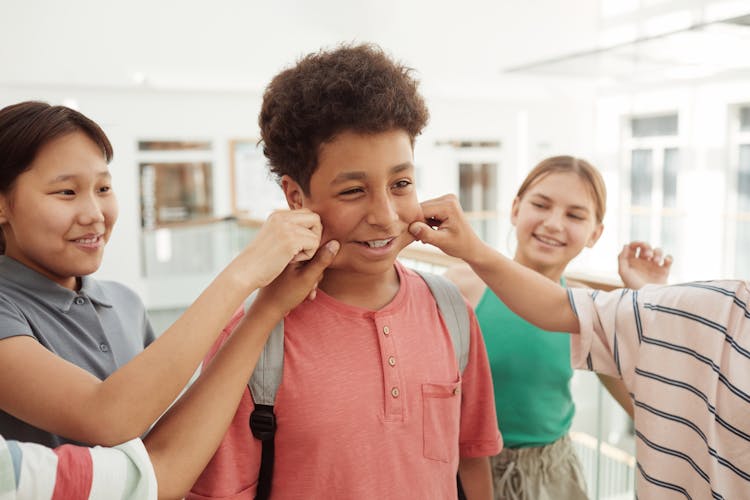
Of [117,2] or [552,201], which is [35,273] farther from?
[117,2]

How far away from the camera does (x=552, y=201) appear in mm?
1868

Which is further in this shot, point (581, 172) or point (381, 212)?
point (581, 172)

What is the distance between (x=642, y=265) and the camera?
167cm

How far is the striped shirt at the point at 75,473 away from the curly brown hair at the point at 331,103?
578mm

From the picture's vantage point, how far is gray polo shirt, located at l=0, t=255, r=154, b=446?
1.11 metres

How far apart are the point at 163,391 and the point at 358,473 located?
0.40 meters

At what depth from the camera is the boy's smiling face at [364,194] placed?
3.83 ft

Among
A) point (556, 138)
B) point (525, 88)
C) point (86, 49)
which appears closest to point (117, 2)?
point (86, 49)

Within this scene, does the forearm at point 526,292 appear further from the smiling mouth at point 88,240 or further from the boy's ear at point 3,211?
the boy's ear at point 3,211

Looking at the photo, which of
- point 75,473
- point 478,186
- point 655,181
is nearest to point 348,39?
point 478,186

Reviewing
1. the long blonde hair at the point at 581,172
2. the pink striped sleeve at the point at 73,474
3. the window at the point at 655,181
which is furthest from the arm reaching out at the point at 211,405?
the window at the point at 655,181

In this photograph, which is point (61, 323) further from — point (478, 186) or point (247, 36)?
point (478, 186)

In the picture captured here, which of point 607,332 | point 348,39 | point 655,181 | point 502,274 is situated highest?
point 348,39

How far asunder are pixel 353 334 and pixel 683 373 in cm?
63
